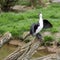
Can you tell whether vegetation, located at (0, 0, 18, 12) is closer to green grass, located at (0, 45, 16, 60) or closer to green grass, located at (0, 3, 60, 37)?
green grass, located at (0, 3, 60, 37)

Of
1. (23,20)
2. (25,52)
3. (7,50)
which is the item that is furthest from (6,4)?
(25,52)

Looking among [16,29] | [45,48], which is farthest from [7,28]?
[45,48]

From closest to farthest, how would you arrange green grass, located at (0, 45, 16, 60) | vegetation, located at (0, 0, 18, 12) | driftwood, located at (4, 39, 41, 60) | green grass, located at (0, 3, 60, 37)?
driftwood, located at (4, 39, 41, 60) < green grass, located at (0, 45, 16, 60) < green grass, located at (0, 3, 60, 37) < vegetation, located at (0, 0, 18, 12)

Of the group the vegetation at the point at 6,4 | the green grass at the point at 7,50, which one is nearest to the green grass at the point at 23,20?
the green grass at the point at 7,50

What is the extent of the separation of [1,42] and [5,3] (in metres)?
10.6

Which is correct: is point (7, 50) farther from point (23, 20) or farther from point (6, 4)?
point (6, 4)

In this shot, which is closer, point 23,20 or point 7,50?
point 7,50

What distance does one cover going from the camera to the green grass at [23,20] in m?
13.9

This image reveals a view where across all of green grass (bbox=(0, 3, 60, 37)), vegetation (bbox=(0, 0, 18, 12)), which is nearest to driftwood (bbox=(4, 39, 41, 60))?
green grass (bbox=(0, 3, 60, 37))

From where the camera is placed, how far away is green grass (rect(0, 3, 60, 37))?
45.7 feet

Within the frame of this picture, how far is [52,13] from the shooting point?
16891 millimetres

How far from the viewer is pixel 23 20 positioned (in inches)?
614

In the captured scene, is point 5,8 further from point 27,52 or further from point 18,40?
point 27,52

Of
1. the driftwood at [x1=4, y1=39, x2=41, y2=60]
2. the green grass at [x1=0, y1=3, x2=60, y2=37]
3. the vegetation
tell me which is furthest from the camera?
the vegetation
